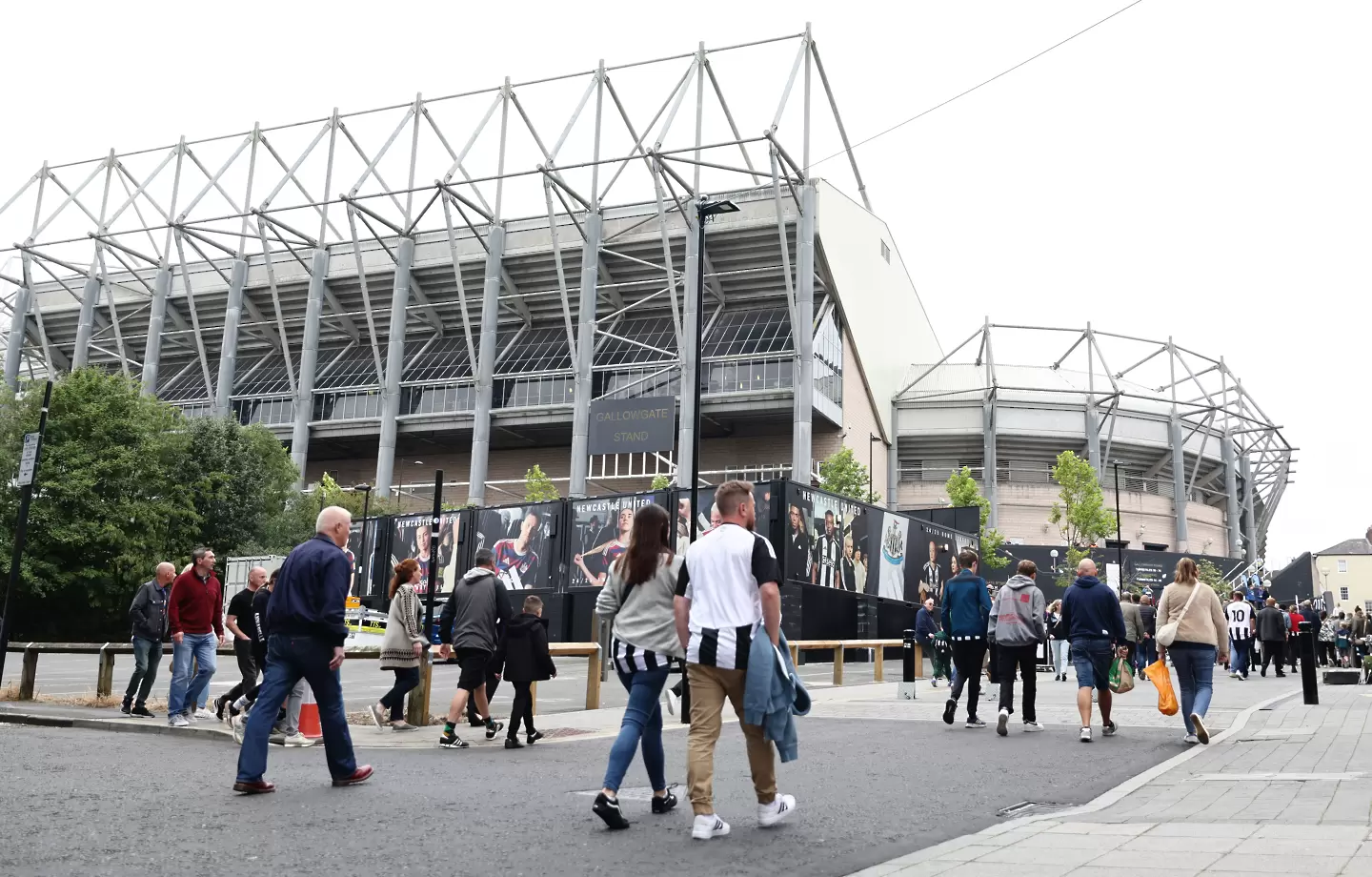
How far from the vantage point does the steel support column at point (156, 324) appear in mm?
61750

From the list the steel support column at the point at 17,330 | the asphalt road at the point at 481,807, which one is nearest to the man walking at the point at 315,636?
the asphalt road at the point at 481,807

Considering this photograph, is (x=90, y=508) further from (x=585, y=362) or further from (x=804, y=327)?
(x=804, y=327)

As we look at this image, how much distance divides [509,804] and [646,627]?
1252mm

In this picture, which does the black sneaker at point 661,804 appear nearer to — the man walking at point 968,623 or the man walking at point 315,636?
the man walking at point 315,636

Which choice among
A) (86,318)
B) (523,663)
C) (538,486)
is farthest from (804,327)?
(86,318)

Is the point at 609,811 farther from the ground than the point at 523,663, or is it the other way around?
the point at 523,663

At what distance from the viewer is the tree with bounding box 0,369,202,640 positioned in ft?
120

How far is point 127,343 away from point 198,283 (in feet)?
22.6

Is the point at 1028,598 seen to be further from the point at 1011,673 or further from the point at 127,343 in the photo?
the point at 127,343

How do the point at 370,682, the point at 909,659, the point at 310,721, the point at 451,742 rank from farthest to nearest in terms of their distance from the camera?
1. the point at 370,682
2. the point at 909,659
3. the point at 310,721
4. the point at 451,742

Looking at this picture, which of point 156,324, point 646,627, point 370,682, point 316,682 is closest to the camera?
point 646,627

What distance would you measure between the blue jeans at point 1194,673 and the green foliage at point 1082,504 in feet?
134

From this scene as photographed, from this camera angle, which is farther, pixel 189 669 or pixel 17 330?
pixel 17 330

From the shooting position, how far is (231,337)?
60.8m
